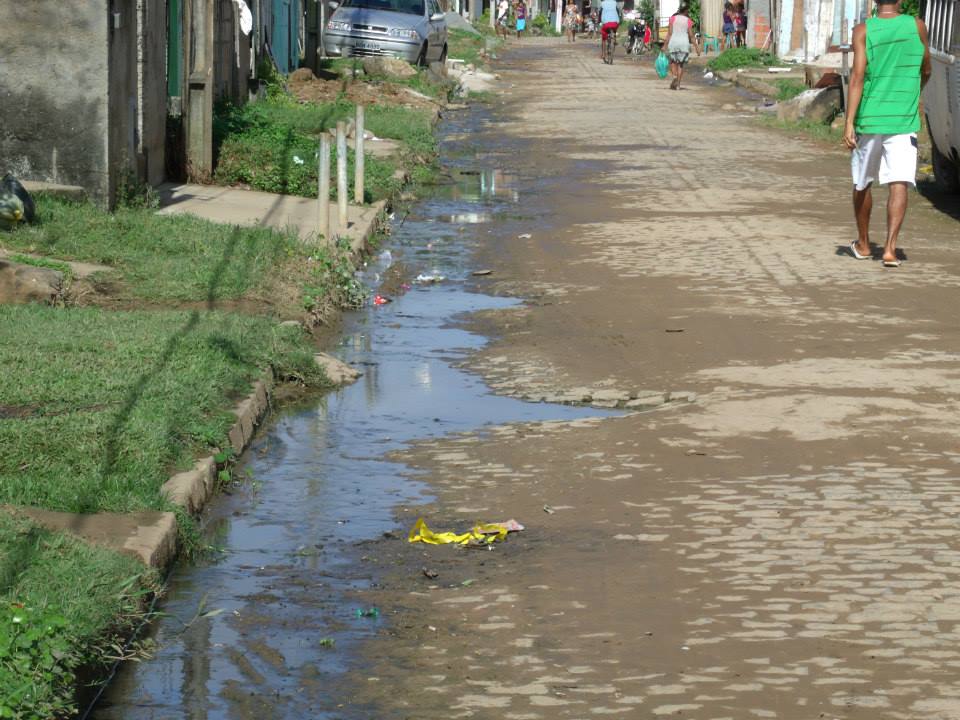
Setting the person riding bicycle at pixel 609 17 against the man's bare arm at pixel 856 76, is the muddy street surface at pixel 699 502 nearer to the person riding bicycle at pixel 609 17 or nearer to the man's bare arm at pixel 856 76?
the man's bare arm at pixel 856 76

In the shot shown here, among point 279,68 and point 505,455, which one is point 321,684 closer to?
point 505,455

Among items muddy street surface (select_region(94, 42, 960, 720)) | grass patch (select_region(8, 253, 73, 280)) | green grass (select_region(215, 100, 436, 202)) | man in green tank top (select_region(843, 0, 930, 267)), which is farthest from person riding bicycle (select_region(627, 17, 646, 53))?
grass patch (select_region(8, 253, 73, 280))

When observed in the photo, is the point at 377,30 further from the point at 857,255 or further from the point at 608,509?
the point at 608,509

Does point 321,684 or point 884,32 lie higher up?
point 884,32

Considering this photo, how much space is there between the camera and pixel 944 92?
14820 millimetres

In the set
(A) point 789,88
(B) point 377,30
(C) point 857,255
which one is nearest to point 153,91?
(C) point 857,255

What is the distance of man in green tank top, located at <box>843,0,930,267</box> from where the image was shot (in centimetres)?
1141

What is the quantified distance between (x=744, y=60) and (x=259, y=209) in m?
30.3

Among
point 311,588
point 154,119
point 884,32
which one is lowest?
point 311,588

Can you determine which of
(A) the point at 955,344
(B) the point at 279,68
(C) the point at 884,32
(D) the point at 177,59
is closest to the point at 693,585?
(A) the point at 955,344

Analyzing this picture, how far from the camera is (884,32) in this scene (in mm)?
11484

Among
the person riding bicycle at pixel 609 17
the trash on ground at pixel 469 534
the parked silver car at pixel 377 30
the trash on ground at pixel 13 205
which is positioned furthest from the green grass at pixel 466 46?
the trash on ground at pixel 469 534

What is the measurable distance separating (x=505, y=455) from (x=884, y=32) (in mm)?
5965

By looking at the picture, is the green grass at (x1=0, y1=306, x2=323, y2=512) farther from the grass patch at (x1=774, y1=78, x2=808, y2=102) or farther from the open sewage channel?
the grass patch at (x1=774, y1=78, x2=808, y2=102)
